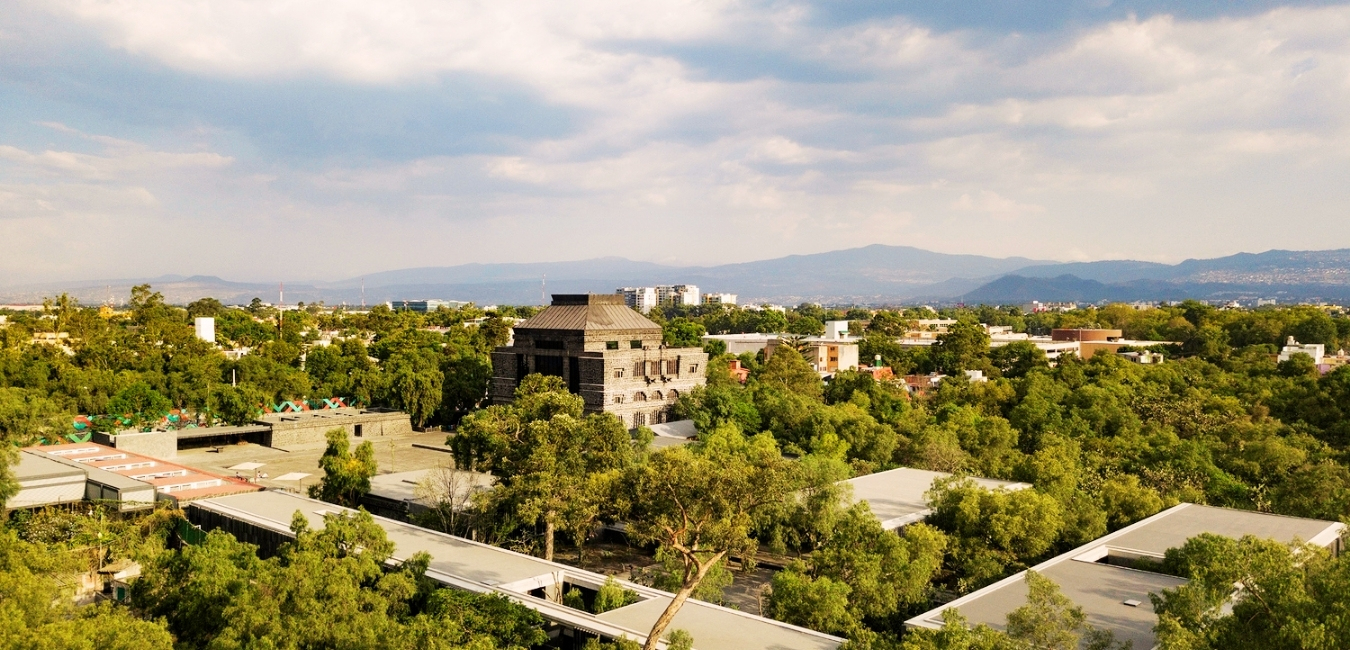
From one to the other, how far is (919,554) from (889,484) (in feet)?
30.1

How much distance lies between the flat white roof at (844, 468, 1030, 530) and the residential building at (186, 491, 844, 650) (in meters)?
7.29

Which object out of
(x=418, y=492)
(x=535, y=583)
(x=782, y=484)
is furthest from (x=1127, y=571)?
(x=418, y=492)

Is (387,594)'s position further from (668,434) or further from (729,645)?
(668,434)

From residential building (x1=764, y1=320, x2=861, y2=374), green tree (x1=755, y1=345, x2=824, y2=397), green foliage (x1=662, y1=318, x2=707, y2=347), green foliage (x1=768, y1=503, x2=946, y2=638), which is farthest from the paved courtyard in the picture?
residential building (x1=764, y1=320, x2=861, y2=374)

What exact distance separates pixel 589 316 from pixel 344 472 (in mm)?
18516

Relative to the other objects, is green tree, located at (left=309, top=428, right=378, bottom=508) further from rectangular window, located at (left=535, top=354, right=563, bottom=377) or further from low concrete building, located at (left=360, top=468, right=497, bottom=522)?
rectangular window, located at (left=535, top=354, right=563, bottom=377)

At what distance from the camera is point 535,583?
55.5 feet

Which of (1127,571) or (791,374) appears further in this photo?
(791,374)

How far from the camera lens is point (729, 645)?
13.8m

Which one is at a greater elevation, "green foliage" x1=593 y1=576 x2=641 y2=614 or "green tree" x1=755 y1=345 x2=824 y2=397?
"green tree" x1=755 y1=345 x2=824 y2=397

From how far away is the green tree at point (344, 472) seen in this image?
2428cm

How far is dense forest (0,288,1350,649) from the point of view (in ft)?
42.3

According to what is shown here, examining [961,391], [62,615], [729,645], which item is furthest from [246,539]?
Result: [961,391]

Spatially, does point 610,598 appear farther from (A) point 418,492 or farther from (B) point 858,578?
(A) point 418,492
